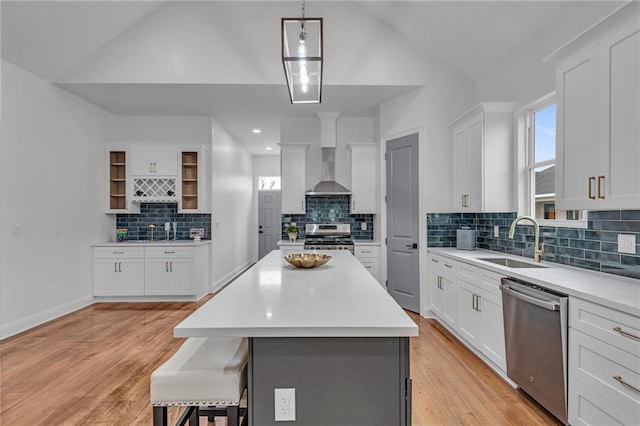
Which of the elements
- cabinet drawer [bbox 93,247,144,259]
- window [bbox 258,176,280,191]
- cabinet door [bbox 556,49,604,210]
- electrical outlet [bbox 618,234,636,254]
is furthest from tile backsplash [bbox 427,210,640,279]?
window [bbox 258,176,280,191]

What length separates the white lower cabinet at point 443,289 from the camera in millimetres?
3350

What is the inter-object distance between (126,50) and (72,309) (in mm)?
3471

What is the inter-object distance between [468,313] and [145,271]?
4.38 metres

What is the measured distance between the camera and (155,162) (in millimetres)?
5082

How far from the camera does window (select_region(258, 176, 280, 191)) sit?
28.4 feet

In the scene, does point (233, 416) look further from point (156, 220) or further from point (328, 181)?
point (156, 220)

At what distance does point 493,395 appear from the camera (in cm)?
230

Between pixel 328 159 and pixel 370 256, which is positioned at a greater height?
pixel 328 159

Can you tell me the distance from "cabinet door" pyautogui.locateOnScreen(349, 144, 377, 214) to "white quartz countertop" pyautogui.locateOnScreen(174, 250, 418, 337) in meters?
3.00

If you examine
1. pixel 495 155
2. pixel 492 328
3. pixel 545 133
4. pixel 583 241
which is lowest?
pixel 492 328

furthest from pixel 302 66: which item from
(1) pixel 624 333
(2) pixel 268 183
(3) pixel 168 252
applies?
(2) pixel 268 183

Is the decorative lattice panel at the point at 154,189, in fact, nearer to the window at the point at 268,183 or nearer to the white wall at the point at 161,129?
the white wall at the point at 161,129

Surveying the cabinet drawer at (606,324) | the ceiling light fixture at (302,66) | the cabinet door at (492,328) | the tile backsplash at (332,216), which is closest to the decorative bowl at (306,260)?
the ceiling light fixture at (302,66)

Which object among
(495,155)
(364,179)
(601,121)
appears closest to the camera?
(601,121)
